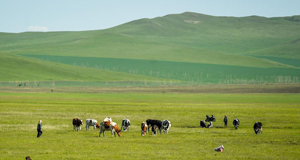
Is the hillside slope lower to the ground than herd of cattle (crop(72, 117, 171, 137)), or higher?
higher

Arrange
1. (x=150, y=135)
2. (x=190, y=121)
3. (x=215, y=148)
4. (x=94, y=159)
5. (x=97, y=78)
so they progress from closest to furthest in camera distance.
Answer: (x=94, y=159)
(x=215, y=148)
(x=150, y=135)
(x=190, y=121)
(x=97, y=78)

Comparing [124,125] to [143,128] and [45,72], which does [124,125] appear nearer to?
[143,128]

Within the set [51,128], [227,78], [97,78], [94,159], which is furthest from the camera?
[227,78]

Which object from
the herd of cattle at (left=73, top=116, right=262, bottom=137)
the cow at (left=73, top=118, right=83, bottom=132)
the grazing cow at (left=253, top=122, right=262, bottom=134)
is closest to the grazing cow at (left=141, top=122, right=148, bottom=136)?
the herd of cattle at (left=73, top=116, right=262, bottom=137)

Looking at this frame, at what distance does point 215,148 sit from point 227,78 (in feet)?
567

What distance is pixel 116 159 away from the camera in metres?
20.3

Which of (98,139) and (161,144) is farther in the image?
(98,139)

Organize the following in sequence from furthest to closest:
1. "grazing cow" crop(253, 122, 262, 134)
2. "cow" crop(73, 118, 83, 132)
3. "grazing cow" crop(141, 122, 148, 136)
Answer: "cow" crop(73, 118, 83, 132), "grazing cow" crop(253, 122, 262, 134), "grazing cow" crop(141, 122, 148, 136)

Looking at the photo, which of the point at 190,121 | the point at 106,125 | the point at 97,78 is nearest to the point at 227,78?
the point at 97,78

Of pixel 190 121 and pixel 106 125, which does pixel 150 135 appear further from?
pixel 190 121

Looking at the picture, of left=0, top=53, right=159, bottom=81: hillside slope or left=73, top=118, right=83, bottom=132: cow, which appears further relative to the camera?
left=0, top=53, right=159, bottom=81: hillside slope

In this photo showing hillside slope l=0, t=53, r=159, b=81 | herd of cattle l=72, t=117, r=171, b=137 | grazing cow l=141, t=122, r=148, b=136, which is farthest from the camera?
hillside slope l=0, t=53, r=159, b=81

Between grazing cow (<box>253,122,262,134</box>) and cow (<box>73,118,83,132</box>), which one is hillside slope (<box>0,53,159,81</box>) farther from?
grazing cow (<box>253,122,262,134</box>)

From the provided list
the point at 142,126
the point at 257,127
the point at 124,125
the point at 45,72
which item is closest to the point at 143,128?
the point at 142,126
